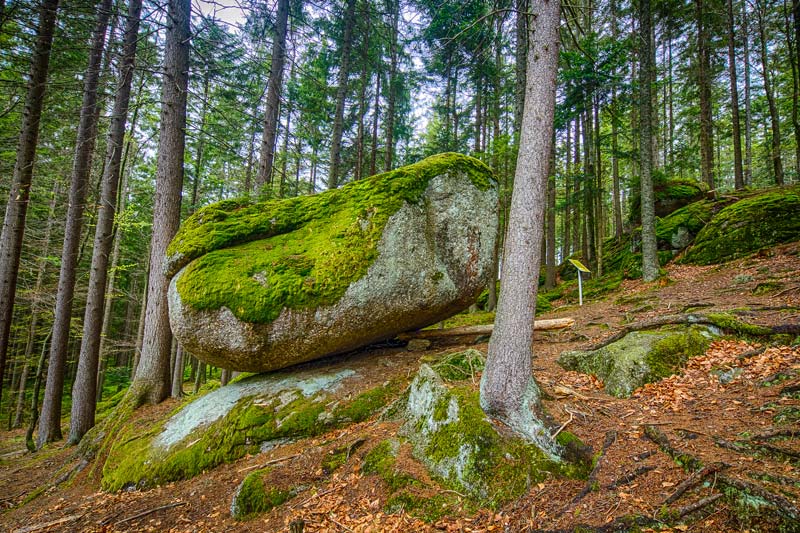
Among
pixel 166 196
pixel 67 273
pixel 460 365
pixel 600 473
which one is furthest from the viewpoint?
pixel 67 273

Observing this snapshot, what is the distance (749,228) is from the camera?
33.0 ft

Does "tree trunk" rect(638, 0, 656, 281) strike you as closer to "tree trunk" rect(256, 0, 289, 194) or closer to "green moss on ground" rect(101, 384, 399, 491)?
"green moss on ground" rect(101, 384, 399, 491)

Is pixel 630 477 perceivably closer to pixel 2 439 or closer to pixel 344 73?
pixel 344 73

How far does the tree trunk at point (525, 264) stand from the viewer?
3.71m

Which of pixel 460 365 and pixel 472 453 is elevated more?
pixel 460 365

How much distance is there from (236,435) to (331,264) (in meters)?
2.77

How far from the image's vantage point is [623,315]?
7.92 m

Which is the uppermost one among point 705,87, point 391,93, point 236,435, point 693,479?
point 705,87

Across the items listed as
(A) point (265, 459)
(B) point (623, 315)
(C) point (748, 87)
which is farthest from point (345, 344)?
(C) point (748, 87)

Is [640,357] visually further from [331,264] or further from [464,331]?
[331,264]

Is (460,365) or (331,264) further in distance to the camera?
(460,365)

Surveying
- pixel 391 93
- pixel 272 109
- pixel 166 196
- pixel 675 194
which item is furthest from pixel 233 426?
pixel 675 194

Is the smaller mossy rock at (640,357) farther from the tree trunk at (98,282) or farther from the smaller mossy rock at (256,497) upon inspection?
the tree trunk at (98,282)

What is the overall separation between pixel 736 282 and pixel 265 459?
10.5 metres
